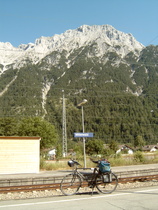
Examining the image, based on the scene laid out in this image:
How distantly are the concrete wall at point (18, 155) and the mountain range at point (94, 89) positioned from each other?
94.3 metres

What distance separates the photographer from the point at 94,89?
465 feet

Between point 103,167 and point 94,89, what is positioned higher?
point 94,89

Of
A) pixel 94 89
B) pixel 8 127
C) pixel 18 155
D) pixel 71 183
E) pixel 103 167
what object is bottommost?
pixel 71 183

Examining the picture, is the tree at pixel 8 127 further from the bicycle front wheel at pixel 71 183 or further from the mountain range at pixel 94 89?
the mountain range at pixel 94 89

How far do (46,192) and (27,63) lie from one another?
616 feet

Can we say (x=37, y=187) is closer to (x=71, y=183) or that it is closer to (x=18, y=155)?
(x=71, y=183)

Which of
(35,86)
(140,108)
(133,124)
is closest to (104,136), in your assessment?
(133,124)

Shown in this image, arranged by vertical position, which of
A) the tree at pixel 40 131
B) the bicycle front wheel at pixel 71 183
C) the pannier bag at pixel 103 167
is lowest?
the bicycle front wheel at pixel 71 183

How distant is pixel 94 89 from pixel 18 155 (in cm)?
13131

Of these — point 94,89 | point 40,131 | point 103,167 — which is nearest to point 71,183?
point 103,167

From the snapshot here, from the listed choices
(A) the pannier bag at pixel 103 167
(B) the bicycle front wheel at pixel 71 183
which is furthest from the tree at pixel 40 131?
(A) the pannier bag at pixel 103 167

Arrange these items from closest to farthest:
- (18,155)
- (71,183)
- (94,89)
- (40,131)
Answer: (71,183) → (18,155) → (40,131) → (94,89)

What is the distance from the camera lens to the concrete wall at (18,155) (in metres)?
12.1

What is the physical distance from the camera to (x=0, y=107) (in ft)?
412
